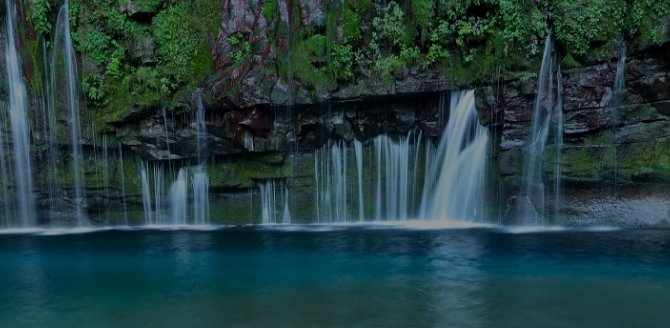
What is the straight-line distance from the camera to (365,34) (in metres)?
15.3

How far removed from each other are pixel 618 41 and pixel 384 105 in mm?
6096

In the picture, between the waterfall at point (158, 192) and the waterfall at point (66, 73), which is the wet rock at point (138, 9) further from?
the waterfall at point (158, 192)

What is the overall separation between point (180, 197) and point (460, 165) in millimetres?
8364

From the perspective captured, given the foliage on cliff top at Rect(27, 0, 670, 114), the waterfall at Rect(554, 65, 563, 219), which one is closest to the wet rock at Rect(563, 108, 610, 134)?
the waterfall at Rect(554, 65, 563, 219)

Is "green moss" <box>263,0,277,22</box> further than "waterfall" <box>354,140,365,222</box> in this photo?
No

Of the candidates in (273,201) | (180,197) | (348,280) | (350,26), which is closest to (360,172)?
(273,201)

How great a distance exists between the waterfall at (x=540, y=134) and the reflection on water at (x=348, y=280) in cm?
127

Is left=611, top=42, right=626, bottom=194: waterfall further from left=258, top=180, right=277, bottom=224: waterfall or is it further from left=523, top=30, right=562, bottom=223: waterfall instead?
left=258, top=180, right=277, bottom=224: waterfall

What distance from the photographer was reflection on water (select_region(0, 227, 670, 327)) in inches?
312

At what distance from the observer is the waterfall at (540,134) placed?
554 inches

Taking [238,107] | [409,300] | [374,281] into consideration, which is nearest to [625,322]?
[409,300]

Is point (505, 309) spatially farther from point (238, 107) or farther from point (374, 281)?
point (238, 107)

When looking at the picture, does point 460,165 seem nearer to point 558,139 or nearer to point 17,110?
point 558,139

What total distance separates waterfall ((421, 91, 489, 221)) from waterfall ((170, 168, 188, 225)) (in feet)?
24.1
